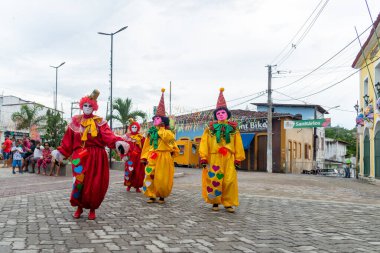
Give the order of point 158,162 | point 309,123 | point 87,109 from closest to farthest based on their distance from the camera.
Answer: point 87,109, point 158,162, point 309,123

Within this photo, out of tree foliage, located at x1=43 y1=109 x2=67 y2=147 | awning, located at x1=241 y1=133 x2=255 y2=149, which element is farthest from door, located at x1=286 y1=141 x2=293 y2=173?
tree foliage, located at x1=43 y1=109 x2=67 y2=147

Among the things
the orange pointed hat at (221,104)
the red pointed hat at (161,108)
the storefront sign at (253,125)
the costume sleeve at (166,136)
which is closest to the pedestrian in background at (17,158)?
the red pointed hat at (161,108)

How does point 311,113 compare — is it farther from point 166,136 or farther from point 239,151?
point 239,151

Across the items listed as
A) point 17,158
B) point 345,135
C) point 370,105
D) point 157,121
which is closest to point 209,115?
point 370,105

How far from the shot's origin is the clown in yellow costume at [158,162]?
7.71 meters

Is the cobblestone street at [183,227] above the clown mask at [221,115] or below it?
below

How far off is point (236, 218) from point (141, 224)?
5.46 ft

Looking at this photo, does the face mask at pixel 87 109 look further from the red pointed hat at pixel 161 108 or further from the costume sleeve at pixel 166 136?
the red pointed hat at pixel 161 108

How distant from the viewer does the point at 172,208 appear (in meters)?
7.06

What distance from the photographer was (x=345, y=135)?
202ft

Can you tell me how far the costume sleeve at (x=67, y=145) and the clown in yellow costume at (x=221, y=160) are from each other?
2.39 meters

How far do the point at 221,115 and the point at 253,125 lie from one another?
75.2 ft

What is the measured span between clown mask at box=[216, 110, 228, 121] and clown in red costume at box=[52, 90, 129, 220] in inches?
86.7

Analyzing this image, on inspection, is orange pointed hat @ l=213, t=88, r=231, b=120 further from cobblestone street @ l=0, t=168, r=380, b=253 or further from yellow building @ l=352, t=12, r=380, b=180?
yellow building @ l=352, t=12, r=380, b=180
